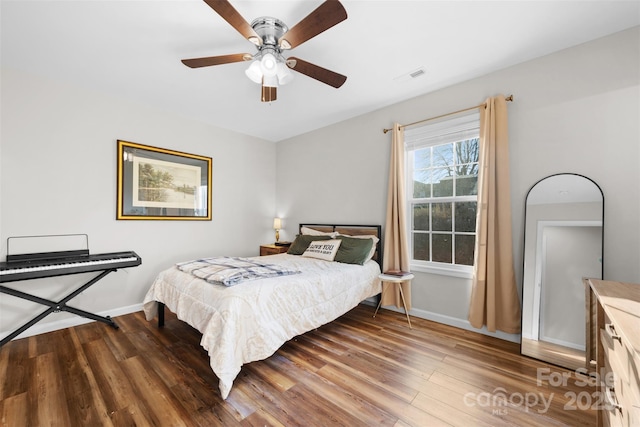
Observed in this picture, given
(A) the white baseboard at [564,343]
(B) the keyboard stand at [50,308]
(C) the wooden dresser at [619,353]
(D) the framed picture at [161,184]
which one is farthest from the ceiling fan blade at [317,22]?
(A) the white baseboard at [564,343]

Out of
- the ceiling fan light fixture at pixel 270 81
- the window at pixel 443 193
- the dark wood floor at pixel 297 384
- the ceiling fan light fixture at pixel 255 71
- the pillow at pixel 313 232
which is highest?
the ceiling fan light fixture at pixel 255 71

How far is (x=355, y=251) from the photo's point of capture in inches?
126

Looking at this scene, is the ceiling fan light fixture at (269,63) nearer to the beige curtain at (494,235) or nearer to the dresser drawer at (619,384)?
the beige curtain at (494,235)

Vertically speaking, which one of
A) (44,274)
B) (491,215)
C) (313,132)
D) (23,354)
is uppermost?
(313,132)

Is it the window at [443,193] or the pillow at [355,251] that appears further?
the pillow at [355,251]

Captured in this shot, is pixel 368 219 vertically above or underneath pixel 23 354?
above

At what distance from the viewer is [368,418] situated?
1535mm

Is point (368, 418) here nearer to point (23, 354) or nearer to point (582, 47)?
point (23, 354)

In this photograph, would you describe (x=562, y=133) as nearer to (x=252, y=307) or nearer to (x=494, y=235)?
(x=494, y=235)

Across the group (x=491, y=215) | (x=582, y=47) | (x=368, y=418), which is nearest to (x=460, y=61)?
(x=582, y=47)

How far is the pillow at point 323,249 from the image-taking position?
3296 mm

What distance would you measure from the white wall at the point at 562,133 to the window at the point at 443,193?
0.20 metres

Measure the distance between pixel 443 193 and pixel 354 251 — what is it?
1265mm

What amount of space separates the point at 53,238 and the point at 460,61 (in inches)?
177
